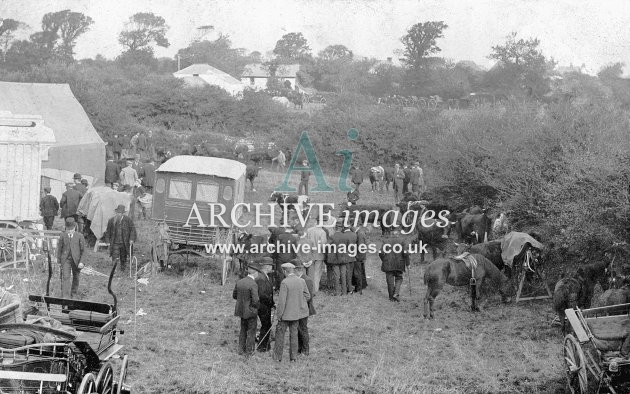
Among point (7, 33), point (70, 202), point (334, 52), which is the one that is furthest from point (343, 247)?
point (334, 52)

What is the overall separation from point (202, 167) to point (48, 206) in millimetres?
4529

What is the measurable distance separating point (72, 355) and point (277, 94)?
4901cm

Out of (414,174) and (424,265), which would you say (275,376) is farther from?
(414,174)

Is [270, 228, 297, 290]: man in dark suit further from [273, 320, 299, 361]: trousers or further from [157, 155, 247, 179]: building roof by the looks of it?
[273, 320, 299, 361]: trousers

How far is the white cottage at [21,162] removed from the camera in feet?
58.1

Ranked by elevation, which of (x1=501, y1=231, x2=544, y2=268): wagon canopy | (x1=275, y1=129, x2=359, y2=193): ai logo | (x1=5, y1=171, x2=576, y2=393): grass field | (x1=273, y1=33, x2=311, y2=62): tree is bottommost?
(x1=5, y1=171, x2=576, y2=393): grass field

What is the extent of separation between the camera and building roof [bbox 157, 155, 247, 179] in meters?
16.3

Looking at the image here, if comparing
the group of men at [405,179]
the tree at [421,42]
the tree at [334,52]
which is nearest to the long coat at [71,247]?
the group of men at [405,179]

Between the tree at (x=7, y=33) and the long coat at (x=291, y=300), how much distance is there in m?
48.7

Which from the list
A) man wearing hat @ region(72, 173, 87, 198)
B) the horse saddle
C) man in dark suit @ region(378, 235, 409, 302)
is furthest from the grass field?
man wearing hat @ region(72, 173, 87, 198)

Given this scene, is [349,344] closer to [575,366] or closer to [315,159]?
[575,366]

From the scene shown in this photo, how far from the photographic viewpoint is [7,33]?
5419 centimetres

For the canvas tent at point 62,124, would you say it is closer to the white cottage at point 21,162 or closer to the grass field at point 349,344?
the white cottage at point 21,162

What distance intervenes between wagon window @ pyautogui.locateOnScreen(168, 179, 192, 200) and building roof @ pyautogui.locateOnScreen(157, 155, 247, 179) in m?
0.24
